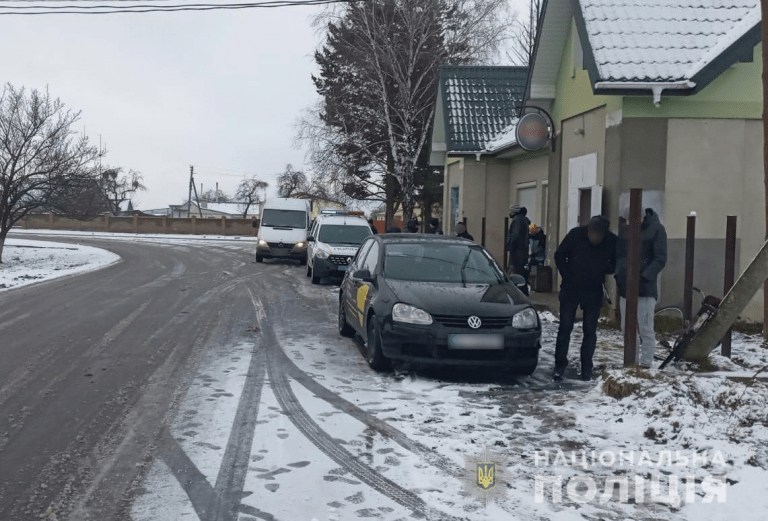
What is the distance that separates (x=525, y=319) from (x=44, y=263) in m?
22.5

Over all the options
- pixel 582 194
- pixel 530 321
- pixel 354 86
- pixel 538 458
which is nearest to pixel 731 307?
pixel 530 321

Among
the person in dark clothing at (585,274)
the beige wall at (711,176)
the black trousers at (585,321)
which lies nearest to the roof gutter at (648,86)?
the beige wall at (711,176)

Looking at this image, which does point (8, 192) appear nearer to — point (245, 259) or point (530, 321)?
point (245, 259)

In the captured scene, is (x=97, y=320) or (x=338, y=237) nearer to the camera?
(x=97, y=320)

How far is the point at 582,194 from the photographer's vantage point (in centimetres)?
1398

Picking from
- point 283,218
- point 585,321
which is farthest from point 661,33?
point 283,218

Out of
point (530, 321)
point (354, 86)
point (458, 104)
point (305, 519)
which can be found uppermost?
point (354, 86)

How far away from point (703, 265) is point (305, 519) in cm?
959

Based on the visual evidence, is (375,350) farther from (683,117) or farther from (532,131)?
(532,131)

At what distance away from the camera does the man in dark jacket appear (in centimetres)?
816

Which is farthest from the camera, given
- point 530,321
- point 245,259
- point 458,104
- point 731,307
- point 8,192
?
point 245,259

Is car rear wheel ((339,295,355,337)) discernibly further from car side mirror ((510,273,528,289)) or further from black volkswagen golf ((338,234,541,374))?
car side mirror ((510,273,528,289))

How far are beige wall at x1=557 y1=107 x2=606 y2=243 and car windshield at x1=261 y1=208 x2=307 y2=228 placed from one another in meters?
12.4

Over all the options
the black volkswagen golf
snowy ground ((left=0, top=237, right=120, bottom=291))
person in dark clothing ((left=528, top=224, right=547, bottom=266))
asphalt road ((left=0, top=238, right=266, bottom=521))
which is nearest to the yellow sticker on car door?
the black volkswagen golf
